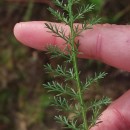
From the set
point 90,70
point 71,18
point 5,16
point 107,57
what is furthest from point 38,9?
point 71,18

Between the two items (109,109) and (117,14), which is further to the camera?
(117,14)

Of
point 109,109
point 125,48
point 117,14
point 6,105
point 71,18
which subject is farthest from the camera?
point 6,105

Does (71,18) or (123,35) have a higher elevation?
(71,18)

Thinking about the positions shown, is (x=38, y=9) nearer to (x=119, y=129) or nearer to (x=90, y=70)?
(x=90, y=70)

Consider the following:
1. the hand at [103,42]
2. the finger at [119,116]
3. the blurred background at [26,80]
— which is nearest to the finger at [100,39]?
the hand at [103,42]

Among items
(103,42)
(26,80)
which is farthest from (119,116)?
(26,80)

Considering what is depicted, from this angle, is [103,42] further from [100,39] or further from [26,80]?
[26,80]

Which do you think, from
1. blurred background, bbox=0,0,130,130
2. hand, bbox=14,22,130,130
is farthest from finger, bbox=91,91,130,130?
blurred background, bbox=0,0,130,130
